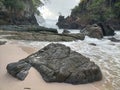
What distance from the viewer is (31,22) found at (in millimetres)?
43375

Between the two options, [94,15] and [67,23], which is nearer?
[94,15]

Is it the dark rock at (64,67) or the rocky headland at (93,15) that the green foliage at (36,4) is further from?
the dark rock at (64,67)

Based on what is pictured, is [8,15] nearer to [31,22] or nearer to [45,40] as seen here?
[31,22]

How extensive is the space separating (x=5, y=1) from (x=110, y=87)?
30367 mm

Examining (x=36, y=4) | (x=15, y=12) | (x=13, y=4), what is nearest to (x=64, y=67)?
(x=13, y=4)

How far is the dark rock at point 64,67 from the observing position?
701 centimetres

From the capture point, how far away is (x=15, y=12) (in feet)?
122

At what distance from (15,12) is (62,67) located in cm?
3143

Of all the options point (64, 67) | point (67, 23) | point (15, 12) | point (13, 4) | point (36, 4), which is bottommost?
point (67, 23)

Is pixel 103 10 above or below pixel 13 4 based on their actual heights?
below

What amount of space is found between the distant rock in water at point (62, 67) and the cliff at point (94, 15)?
1262 inches

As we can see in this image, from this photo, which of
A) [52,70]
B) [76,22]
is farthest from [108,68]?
[76,22]

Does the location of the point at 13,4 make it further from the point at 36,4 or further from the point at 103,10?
the point at 103,10

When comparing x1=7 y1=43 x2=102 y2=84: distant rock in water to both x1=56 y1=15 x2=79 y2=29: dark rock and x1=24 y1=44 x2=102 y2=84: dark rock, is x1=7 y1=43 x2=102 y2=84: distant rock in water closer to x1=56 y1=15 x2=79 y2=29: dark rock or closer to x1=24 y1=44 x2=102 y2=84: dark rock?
x1=24 y1=44 x2=102 y2=84: dark rock
